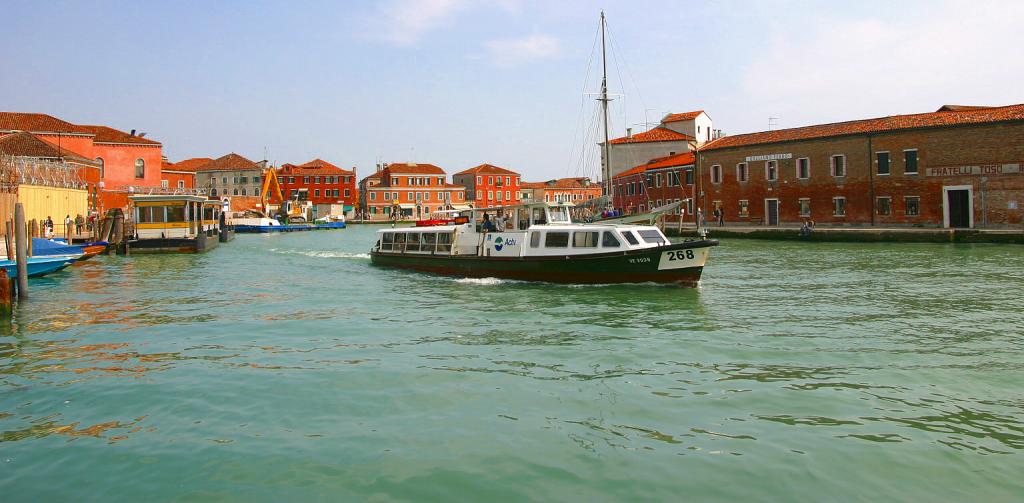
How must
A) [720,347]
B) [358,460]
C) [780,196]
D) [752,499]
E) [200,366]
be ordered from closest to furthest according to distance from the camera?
[752,499]
[358,460]
[200,366]
[720,347]
[780,196]

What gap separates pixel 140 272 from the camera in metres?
26.0

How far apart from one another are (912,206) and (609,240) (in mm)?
29018

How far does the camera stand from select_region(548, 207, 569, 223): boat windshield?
72.4ft

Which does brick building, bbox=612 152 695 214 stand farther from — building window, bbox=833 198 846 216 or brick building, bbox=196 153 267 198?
brick building, bbox=196 153 267 198

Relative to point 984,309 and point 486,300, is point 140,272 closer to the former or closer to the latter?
point 486,300

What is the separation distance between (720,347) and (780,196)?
3955 centimetres

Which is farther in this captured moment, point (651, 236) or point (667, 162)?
point (667, 162)

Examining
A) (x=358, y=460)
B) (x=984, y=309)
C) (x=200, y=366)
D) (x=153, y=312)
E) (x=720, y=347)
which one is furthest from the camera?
(x=153, y=312)

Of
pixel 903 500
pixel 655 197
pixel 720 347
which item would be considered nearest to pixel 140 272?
pixel 720 347

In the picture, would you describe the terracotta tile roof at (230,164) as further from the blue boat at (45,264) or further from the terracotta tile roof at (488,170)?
the blue boat at (45,264)

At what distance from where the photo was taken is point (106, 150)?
200ft

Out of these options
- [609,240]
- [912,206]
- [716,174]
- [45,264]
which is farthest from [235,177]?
[609,240]

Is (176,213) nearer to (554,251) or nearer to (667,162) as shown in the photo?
(554,251)

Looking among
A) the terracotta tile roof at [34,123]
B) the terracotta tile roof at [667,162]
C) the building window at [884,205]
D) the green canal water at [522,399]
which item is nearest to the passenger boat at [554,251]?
the green canal water at [522,399]
